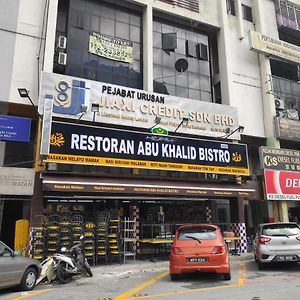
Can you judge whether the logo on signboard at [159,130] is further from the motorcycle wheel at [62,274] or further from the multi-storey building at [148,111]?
the motorcycle wheel at [62,274]

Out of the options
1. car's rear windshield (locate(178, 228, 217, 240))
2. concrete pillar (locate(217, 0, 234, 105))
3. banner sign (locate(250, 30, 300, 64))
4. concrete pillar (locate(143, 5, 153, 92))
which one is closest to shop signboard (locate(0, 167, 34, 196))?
car's rear windshield (locate(178, 228, 217, 240))

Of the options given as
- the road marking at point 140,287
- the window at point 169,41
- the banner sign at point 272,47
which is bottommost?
the road marking at point 140,287

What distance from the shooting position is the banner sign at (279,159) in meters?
20.7

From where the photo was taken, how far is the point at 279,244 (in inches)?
440

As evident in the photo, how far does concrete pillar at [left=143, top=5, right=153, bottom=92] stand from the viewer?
19.0 metres

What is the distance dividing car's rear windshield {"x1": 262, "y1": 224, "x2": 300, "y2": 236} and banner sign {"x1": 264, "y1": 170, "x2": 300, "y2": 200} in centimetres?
881

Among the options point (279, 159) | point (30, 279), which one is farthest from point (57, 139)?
point (279, 159)

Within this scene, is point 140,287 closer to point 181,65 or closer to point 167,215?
point 167,215

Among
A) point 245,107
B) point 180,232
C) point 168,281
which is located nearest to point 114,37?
point 245,107

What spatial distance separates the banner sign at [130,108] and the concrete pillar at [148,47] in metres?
1.16

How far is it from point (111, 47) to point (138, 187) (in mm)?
8522

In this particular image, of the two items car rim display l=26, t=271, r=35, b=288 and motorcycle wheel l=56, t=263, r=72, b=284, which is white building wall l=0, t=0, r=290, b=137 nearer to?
motorcycle wheel l=56, t=263, r=72, b=284

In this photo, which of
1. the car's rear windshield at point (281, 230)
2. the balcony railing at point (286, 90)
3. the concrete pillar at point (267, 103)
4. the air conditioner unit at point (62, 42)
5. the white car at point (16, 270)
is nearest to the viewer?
the white car at point (16, 270)

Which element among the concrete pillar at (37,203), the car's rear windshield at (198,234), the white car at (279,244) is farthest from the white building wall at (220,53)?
the white car at (279,244)
